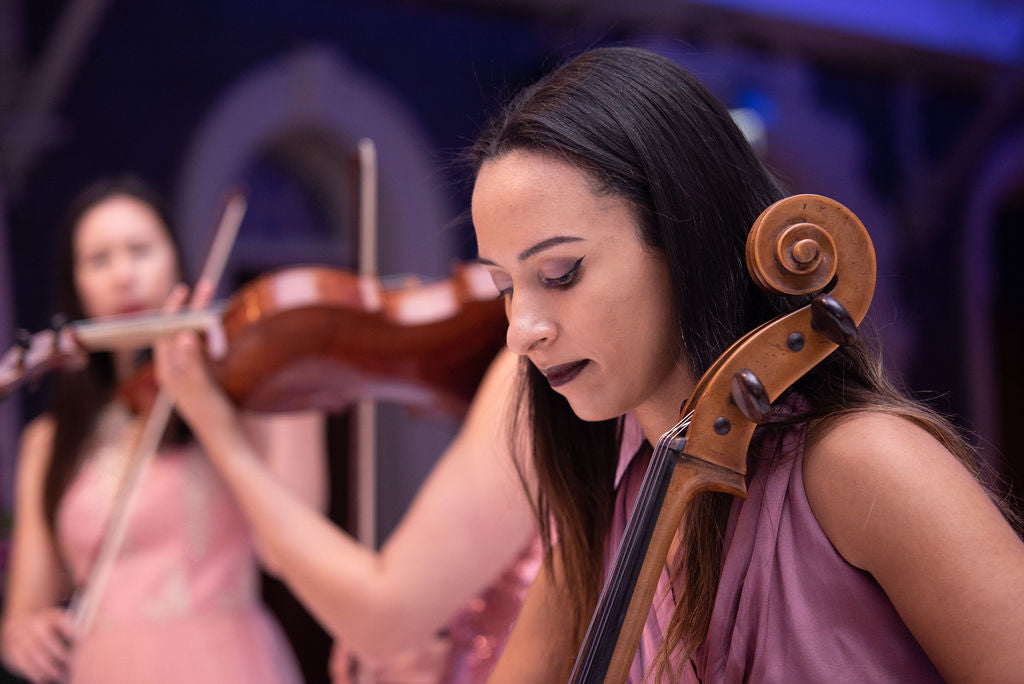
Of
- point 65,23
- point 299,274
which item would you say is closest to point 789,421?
point 299,274

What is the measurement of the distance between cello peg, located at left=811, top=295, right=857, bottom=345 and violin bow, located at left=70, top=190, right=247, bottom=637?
1.45 m

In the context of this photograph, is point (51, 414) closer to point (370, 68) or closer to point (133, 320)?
point (133, 320)

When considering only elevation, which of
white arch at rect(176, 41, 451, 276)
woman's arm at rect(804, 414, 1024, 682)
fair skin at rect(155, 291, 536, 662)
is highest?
white arch at rect(176, 41, 451, 276)

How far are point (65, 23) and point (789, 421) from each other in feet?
10.4

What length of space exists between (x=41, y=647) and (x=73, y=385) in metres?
0.58

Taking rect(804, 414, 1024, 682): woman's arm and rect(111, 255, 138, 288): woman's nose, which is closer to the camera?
rect(804, 414, 1024, 682): woman's arm

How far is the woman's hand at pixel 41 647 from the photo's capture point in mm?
1810

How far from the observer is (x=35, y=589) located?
81.9 inches

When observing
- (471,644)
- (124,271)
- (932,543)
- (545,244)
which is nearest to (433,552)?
(471,644)

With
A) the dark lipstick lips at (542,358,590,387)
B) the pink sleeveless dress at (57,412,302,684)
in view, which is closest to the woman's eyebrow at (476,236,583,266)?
the dark lipstick lips at (542,358,590,387)

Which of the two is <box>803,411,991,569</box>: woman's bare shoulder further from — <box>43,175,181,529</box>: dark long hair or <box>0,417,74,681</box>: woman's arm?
<box>43,175,181,529</box>: dark long hair

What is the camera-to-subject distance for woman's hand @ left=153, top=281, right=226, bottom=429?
174 cm

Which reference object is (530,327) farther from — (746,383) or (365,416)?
(365,416)

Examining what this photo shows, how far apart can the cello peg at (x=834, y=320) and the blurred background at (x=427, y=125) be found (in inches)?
50.4
